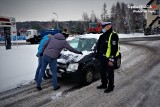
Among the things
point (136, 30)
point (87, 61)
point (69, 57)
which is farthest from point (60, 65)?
point (136, 30)

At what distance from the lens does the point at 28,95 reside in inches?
246

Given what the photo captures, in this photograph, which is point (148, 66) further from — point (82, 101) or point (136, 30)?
point (136, 30)

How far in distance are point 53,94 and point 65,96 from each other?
0.44 meters

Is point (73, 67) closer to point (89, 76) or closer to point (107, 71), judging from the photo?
point (89, 76)

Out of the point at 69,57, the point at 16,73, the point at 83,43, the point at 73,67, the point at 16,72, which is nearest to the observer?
the point at 73,67

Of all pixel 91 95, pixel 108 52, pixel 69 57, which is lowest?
pixel 91 95

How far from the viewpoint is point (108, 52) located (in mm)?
6258

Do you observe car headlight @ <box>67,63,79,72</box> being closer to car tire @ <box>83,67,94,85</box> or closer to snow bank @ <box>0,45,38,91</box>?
car tire @ <box>83,67,94,85</box>

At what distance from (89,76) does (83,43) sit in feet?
5.52

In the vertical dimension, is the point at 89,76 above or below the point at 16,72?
above

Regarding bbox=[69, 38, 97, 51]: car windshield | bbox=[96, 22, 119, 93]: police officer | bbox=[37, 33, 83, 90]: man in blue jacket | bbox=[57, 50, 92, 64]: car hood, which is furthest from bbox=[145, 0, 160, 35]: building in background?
bbox=[37, 33, 83, 90]: man in blue jacket

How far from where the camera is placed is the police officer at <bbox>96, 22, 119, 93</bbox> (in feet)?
20.2

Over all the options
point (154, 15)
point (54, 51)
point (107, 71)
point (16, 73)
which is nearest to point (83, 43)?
point (54, 51)

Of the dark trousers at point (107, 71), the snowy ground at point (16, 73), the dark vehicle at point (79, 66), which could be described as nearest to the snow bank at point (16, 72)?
the snowy ground at point (16, 73)
